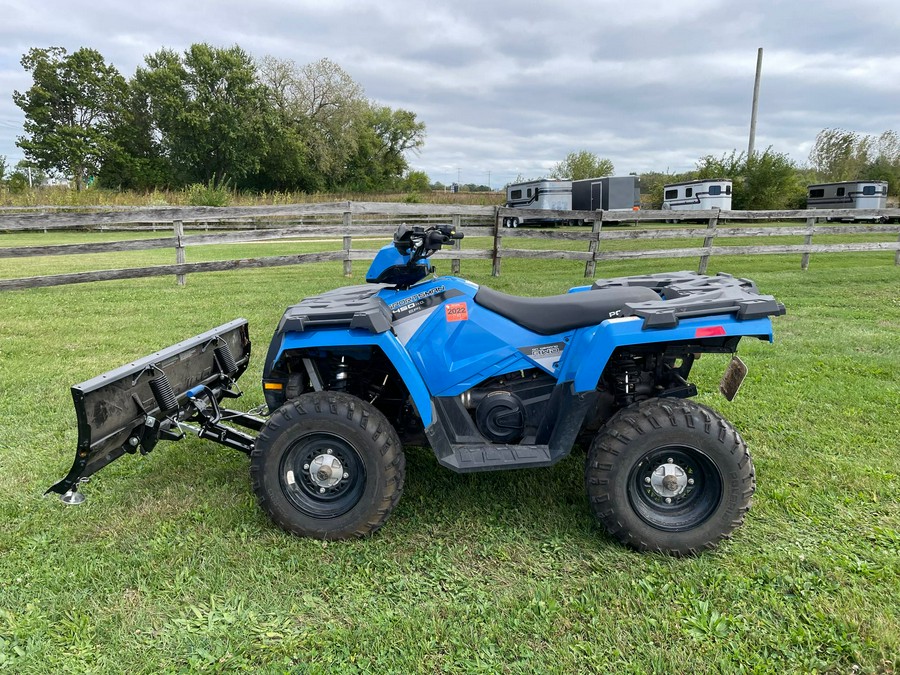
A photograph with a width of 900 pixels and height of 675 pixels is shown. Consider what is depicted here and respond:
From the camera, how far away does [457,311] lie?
290 cm

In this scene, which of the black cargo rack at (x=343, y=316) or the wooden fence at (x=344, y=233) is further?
the wooden fence at (x=344, y=233)

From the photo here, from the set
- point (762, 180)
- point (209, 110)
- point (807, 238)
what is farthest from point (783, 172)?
point (209, 110)

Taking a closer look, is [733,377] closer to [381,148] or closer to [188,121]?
[188,121]

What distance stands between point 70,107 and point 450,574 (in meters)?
63.9

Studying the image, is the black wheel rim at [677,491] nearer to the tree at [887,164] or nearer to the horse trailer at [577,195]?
the horse trailer at [577,195]

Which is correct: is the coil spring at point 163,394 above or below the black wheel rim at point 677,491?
above

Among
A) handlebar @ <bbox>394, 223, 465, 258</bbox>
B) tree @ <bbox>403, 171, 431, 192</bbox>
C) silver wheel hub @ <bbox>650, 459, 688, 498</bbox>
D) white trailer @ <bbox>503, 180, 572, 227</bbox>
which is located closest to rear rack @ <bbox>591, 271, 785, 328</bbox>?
silver wheel hub @ <bbox>650, 459, 688, 498</bbox>

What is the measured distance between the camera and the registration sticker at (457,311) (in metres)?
2.89

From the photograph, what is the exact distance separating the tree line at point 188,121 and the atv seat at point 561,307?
165ft

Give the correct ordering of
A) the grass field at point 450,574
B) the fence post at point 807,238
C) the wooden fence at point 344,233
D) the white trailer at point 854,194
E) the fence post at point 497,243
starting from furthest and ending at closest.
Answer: the white trailer at point 854,194 → the fence post at point 807,238 → the fence post at point 497,243 → the wooden fence at point 344,233 → the grass field at point 450,574

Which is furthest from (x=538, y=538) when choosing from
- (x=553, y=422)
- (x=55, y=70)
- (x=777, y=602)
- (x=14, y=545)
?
(x=55, y=70)

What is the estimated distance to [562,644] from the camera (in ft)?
7.23

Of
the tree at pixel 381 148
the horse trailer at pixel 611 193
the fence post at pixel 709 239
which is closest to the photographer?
the fence post at pixel 709 239

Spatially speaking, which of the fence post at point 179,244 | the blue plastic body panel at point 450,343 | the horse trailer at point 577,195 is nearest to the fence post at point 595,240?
the fence post at point 179,244
